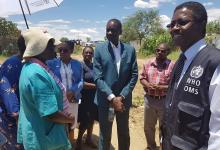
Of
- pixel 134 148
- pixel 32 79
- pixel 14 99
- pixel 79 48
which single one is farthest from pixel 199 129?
pixel 79 48

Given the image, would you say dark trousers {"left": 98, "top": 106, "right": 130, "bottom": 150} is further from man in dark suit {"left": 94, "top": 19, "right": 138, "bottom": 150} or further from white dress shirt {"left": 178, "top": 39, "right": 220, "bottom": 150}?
white dress shirt {"left": 178, "top": 39, "right": 220, "bottom": 150}

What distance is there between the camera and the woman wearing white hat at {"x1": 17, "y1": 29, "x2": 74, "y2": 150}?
2783mm

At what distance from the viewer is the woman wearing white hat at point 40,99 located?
2.78 meters

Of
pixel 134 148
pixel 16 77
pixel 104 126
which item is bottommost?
pixel 134 148

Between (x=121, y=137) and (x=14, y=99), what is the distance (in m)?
1.75

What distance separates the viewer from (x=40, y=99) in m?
2.77

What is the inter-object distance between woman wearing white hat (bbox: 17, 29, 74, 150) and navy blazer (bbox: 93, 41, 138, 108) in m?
1.51

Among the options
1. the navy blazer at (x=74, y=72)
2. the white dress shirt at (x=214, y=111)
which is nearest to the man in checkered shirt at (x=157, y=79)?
the navy blazer at (x=74, y=72)

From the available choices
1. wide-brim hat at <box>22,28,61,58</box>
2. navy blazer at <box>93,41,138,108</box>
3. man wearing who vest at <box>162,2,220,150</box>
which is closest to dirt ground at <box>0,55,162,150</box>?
navy blazer at <box>93,41,138,108</box>

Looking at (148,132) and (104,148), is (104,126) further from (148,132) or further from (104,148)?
(148,132)

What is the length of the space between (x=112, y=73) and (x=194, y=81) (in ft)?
8.00

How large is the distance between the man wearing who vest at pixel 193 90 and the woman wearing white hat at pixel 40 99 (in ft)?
3.08

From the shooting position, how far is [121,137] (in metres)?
4.77

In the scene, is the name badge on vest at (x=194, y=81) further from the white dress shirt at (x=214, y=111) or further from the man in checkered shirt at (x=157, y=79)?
the man in checkered shirt at (x=157, y=79)
